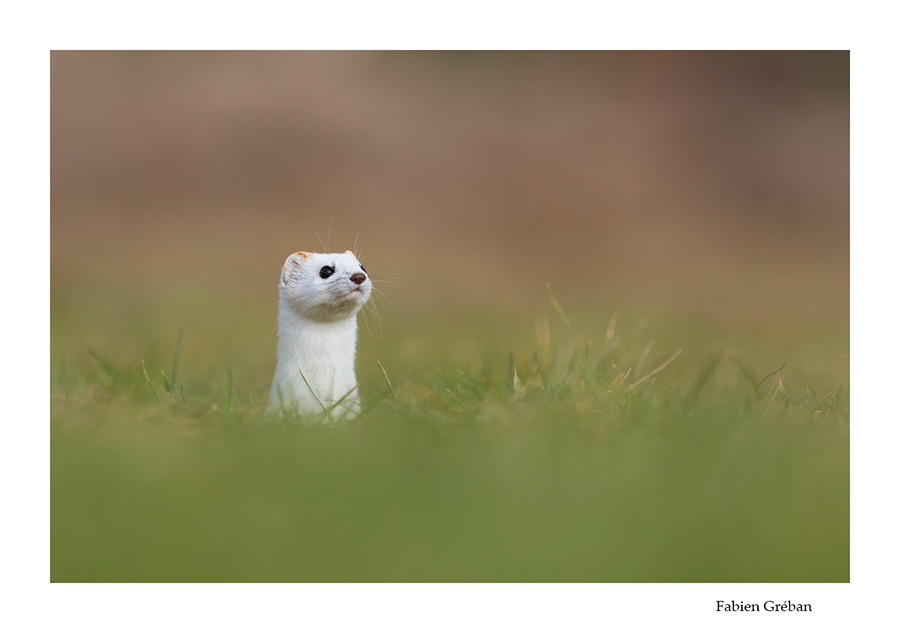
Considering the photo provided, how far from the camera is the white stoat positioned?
3.26m

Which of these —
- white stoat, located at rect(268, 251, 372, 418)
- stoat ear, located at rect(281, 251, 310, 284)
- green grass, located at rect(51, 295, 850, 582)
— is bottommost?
green grass, located at rect(51, 295, 850, 582)

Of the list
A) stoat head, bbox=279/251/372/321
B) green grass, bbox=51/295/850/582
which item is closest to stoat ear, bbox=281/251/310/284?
stoat head, bbox=279/251/372/321

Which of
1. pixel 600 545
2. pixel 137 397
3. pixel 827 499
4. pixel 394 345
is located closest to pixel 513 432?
pixel 600 545

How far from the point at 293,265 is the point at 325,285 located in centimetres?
24

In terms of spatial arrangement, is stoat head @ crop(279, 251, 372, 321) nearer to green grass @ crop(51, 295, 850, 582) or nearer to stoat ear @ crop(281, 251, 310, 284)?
stoat ear @ crop(281, 251, 310, 284)

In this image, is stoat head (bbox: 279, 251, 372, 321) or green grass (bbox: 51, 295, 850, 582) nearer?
green grass (bbox: 51, 295, 850, 582)

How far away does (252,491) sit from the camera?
2.13 meters

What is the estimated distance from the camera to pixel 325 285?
327cm

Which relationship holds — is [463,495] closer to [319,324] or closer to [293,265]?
[319,324]

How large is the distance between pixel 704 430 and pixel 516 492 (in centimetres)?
69

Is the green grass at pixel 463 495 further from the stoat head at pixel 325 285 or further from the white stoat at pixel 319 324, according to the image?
the stoat head at pixel 325 285

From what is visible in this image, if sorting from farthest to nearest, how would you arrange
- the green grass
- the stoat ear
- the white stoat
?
the stoat ear → the white stoat → the green grass

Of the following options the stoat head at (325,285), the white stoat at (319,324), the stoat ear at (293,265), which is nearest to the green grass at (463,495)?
the white stoat at (319,324)

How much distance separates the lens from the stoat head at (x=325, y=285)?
10.7 feet
